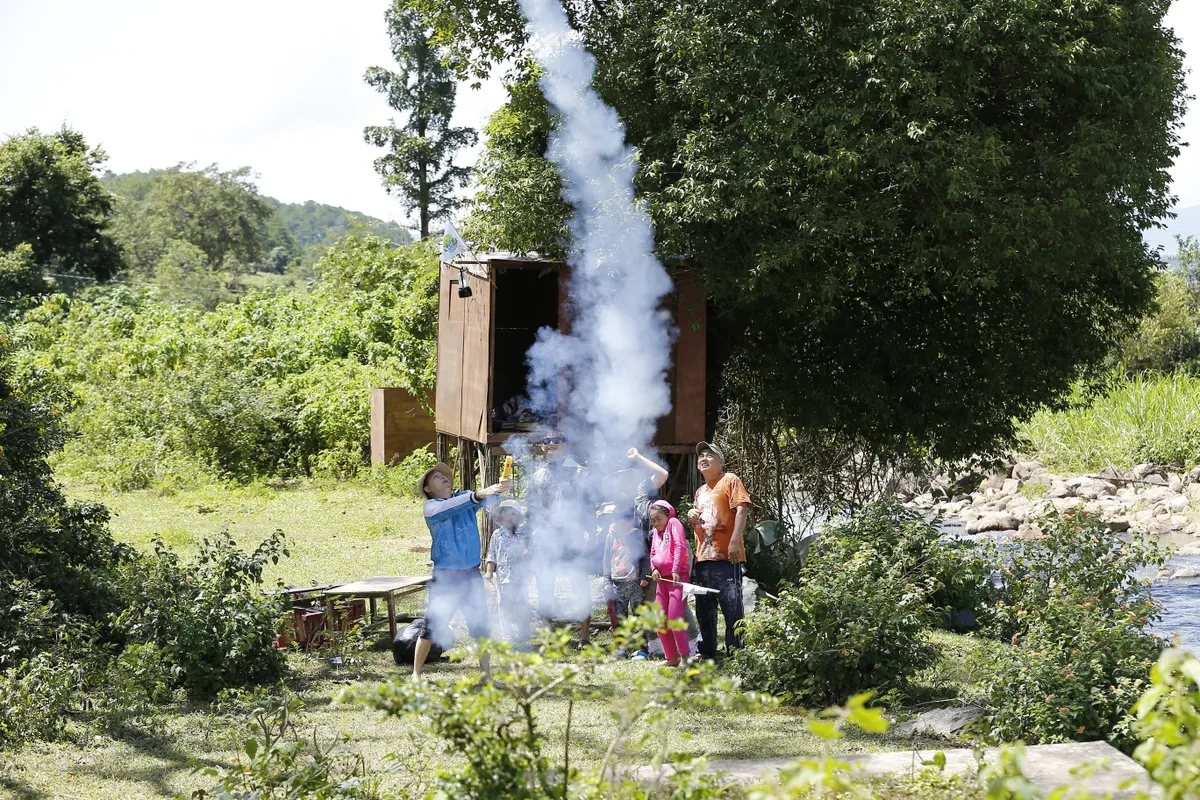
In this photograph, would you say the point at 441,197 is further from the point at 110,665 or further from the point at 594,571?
the point at 110,665

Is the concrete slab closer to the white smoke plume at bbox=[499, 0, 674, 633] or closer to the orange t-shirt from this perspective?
the orange t-shirt

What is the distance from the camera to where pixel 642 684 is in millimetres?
3699

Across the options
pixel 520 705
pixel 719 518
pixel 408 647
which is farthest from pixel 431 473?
pixel 520 705

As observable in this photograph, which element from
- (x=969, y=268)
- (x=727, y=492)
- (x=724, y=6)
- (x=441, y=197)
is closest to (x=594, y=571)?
(x=727, y=492)

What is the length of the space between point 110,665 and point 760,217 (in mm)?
6941

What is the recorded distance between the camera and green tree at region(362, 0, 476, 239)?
36.4 metres

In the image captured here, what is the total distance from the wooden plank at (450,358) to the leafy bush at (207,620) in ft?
18.0

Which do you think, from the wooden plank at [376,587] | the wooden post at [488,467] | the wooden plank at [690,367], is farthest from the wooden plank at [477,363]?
the wooden plank at [376,587]

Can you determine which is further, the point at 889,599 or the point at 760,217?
the point at 760,217

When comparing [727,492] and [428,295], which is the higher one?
[428,295]

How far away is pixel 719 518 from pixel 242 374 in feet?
60.1

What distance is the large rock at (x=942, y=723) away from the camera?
23.1 feet

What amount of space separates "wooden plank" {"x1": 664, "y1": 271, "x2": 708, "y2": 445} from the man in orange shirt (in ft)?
10.7

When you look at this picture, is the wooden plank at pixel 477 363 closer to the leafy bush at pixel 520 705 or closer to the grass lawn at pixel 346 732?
the grass lawn at pixel 346 732
